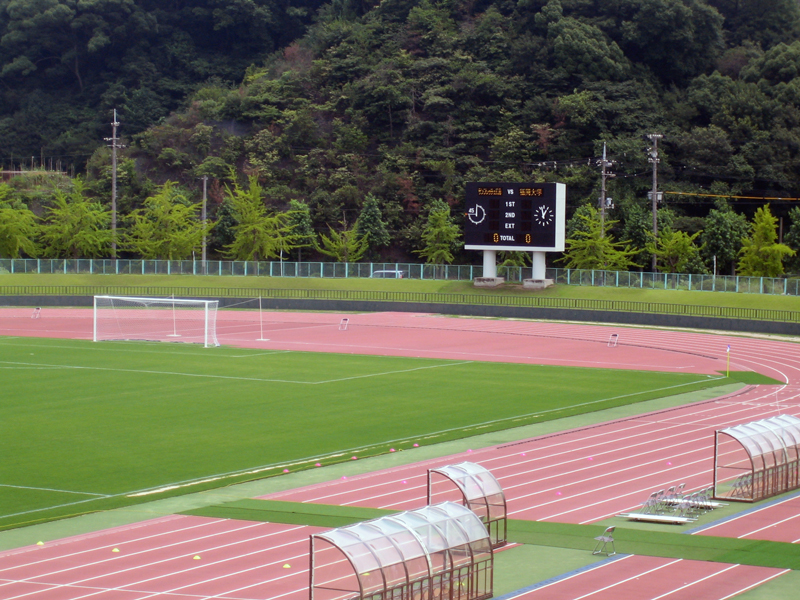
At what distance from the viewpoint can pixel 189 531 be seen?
14.6m

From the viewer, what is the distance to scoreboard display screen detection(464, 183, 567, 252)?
200 ft

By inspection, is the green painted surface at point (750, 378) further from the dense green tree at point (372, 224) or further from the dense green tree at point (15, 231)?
the dense green tree at point (15, 231)

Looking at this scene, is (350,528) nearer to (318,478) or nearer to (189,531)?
(189,531)

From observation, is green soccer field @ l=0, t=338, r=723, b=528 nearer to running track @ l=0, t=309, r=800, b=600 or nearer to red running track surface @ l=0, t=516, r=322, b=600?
running track @ l=0, t=309, r=800, b=600

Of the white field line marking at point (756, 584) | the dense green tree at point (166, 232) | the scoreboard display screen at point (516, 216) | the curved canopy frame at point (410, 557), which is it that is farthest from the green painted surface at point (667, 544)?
the dense green tree at point (166, 232)

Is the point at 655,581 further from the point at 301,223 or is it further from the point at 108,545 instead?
the point at 301,223

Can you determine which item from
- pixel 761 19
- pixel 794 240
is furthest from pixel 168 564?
pixel 761 19

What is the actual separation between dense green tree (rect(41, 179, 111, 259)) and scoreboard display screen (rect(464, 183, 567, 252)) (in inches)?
1281

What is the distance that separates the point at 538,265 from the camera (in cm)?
6506

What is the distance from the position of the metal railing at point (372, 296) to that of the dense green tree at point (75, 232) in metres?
11.1

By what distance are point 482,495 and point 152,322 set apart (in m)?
38.7

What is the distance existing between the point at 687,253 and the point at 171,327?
3977 cm

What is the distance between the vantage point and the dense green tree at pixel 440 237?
81.0 metres

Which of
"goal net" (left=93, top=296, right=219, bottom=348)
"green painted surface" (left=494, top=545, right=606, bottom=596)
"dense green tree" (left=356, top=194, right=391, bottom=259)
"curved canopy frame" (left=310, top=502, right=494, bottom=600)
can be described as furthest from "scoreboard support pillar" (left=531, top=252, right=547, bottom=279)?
"curved canopy frame" (left=310, top=502, right=494, bottom=600)
